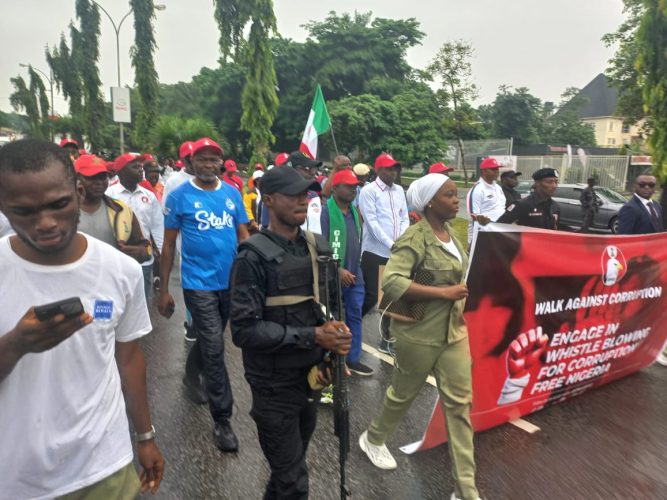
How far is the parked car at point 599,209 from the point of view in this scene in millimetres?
15836

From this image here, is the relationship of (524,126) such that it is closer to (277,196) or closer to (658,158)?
(658,158)

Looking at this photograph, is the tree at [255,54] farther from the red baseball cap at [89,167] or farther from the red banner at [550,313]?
the red banner at [550,313]

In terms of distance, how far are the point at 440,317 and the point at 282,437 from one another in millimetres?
1139

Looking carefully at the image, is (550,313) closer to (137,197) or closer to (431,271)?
(431,271)

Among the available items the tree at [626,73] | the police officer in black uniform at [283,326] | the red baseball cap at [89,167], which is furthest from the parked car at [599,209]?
the police officer in black uniform at [283,326]

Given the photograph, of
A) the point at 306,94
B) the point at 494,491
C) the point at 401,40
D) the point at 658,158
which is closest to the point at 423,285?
the point at 494,491

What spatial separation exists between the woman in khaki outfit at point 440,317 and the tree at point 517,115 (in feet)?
160

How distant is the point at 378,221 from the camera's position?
5.14 m

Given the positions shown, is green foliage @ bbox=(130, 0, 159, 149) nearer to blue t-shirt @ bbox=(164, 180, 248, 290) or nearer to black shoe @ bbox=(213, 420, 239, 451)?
blue t-shirt @ bbox=(164, 180, 248, 290)

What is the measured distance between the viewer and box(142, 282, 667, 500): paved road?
300 centimetres

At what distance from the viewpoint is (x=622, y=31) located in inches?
1089

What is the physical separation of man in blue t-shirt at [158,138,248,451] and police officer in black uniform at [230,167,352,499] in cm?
121

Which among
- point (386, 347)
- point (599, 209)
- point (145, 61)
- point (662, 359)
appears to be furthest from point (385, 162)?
point (145, 61)

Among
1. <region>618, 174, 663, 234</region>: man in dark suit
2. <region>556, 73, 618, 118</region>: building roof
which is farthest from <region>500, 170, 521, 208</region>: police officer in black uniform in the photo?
<region>556, 73, 618, 118</region>: building roof
